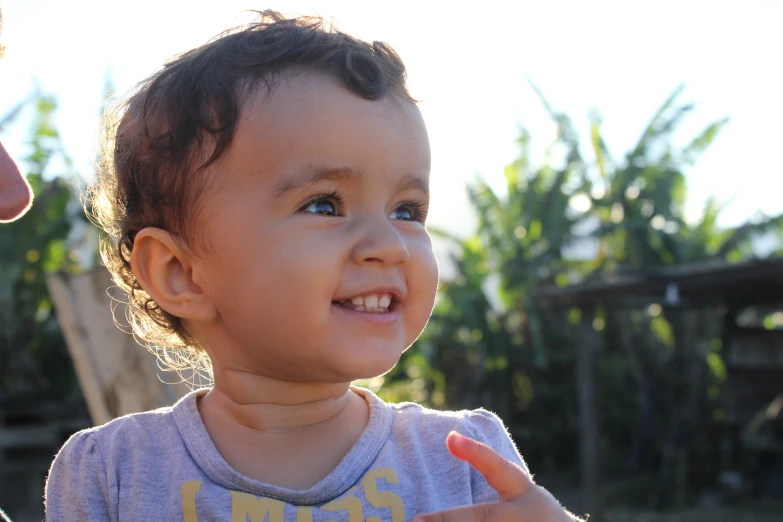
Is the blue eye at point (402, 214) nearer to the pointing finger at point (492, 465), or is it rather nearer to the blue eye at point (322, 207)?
the blue eye at point (322, 207)

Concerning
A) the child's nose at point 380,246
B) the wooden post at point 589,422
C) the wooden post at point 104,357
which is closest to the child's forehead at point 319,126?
the child's nose at point 380,246

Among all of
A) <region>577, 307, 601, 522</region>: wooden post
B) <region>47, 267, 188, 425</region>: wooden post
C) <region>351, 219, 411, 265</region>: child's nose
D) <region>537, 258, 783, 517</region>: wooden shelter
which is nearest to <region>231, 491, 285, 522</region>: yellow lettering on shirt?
<region>351, 219, 411, 265</region>: child's nose

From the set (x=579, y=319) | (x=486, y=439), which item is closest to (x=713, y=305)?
(x=579, y=319)

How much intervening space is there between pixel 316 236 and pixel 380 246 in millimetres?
101

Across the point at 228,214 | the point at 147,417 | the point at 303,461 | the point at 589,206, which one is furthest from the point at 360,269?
the point at 589,206

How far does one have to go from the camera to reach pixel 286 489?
4.25 feet

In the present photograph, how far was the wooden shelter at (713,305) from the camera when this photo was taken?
8.73 m

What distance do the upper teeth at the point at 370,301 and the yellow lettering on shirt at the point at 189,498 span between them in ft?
1.26

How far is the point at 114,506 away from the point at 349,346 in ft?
1.50

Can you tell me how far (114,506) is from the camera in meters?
1.31

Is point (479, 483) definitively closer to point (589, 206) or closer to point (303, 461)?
point (303, 461)

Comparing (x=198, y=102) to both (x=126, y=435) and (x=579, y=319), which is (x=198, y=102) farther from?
(x=579, y=319)

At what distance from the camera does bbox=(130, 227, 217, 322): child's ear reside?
1.42m

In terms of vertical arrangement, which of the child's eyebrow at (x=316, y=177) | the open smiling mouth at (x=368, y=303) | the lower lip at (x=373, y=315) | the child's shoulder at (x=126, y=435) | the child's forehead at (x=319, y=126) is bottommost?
the child's shoulder at (x=126, y=435)
